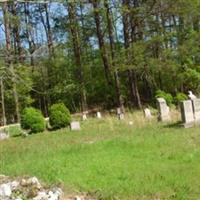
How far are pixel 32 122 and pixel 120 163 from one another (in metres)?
12.0

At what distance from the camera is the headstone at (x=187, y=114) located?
1745 cm

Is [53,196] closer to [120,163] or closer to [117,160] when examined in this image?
[120,163]

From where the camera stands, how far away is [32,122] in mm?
22672

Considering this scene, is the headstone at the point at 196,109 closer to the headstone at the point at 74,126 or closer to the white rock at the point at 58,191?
the headstone at the point at 74,126

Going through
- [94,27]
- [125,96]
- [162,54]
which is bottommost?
[125,96]

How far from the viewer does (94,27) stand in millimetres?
38219

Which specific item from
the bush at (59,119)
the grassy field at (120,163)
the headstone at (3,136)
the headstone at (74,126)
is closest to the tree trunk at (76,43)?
the bush at (59,119)

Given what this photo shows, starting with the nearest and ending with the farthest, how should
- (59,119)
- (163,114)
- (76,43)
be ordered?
(163,114) < (59,119) < (76,43)

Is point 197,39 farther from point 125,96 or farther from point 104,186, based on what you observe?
point 104,186

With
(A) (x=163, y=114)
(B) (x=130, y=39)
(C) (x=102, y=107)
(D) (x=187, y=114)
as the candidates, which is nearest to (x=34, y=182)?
(D) (x=187, y=114)

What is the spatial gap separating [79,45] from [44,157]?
1081 inches

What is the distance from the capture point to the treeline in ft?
106

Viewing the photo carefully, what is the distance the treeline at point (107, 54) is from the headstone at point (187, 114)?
480 inches

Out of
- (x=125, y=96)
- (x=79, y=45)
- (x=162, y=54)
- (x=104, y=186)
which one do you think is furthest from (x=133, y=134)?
(x=79, y=45)
